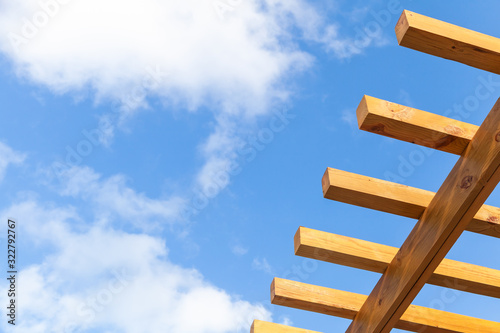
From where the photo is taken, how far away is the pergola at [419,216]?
6.70ft

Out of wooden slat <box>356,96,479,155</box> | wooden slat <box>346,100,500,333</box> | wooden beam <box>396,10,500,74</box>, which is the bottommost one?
wooden slat <box>346,100,500,333</box>

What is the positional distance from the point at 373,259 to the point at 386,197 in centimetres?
44

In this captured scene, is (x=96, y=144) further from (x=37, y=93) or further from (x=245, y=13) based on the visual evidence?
(x=37, y=93)

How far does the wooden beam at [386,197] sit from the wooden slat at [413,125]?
0.30 meters

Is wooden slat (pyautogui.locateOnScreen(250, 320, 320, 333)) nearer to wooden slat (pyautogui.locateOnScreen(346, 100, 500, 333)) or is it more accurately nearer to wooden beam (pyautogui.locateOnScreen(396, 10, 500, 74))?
wooden slat (pyautogui.locateOnScreen(346, 100, 500, 333))

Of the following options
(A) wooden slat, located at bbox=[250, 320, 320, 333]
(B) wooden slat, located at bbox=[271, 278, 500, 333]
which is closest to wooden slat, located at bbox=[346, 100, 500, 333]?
(B) wooden slat, located at bbox=[271, 278, 500, 333]

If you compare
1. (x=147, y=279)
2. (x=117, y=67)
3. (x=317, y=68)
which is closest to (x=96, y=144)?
(x=317, y=68)

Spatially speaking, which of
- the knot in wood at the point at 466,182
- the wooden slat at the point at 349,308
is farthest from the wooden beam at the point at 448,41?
the wooden slat at the point at 349,308

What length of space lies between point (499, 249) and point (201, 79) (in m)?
11.2

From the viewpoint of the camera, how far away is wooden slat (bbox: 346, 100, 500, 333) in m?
2.13

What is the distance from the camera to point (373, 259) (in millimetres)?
2719

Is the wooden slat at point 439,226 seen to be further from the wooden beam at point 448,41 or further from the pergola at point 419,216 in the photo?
the wooden beam at point 448,41

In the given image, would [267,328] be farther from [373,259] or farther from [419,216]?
[419,216]

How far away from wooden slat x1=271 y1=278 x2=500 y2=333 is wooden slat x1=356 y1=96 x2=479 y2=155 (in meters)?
1.13
